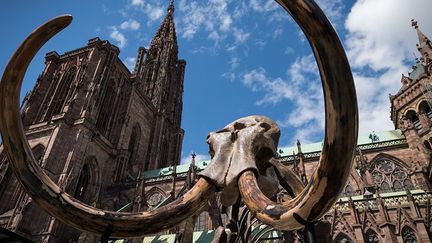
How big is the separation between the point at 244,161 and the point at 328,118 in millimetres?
687

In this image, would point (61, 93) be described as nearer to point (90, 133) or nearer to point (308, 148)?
point (90, 133)

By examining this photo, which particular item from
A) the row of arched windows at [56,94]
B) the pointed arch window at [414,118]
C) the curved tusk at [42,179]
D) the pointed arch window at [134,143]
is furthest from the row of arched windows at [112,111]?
the curved tusk at [42,179]

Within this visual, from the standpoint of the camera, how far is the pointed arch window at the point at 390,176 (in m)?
19.3

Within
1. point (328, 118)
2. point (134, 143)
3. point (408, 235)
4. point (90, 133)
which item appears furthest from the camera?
point (134, 143)

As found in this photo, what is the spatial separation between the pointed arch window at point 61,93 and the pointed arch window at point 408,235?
26083 mm

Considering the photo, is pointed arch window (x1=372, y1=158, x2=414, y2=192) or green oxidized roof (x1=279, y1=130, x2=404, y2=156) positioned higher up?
green oxidized roof (x1=279, y1=130, x2=404, y2=156)

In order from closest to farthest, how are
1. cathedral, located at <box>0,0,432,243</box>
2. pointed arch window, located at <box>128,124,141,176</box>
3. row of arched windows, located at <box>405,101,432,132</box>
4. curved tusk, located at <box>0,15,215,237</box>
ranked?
curved tusk, located at <box>0,15,215,237</box>, cathedral, located at <box>0,0,432,243</box>, row of arched windows, located at <box>405,101,432,132</box>, pointed arch window, located at <box>128,124,141,176</box>

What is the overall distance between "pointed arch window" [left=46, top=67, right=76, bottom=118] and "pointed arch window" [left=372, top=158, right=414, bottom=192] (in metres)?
25.7

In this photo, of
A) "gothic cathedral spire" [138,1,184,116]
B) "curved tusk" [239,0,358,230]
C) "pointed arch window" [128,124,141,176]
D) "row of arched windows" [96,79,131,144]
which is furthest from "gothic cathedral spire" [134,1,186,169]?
"curved tusk" [239,0,358,230]

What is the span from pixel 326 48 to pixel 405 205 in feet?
58.6

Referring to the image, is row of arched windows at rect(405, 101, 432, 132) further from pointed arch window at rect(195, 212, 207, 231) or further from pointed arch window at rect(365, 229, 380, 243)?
pointed arch window at rect(195, 212, 207, 231)

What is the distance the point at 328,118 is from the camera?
106 centimetres

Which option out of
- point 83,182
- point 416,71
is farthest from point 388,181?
point 83,182

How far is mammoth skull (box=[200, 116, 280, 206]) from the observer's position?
1619 mm
